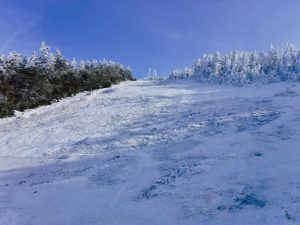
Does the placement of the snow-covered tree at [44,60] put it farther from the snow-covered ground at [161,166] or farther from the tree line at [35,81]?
the snow-covered ground at [161,166]

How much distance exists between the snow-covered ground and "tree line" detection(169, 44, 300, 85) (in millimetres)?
24392

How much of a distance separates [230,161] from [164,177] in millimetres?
4075

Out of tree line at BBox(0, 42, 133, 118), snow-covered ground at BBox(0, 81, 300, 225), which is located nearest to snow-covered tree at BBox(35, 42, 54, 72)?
tree line at BBox(0, 42, 133, 118)

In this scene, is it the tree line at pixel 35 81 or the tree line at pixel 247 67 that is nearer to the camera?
the tree line at pixel 35 81

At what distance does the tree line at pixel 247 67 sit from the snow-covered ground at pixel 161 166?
80.0ft

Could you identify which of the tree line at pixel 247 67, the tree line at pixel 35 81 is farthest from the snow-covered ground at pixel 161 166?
the tree line at pixel 247 67

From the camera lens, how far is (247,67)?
85438 mm

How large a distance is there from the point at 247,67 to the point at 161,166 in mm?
64014

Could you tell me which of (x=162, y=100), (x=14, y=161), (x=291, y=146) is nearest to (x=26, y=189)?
(x=14, y=161)

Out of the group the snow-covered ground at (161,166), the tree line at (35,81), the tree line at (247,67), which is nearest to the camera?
the snow-covered ground at (161,166)

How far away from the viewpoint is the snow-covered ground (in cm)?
1908

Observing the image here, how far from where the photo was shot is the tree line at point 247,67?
69000 mm

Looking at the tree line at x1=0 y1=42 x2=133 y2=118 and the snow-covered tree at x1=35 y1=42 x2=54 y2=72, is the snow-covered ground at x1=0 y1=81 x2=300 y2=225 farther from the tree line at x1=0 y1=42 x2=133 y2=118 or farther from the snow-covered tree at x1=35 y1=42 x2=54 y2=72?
the snow-covered tree at x1=35 y1=42 x2=54 y2=72

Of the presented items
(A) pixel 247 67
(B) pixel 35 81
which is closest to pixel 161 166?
(B) pixel 35 81
